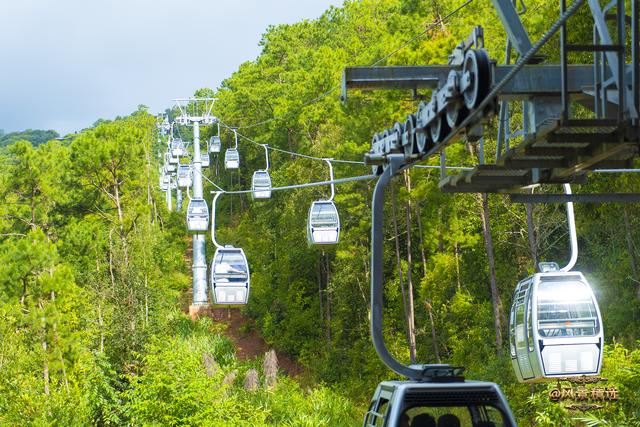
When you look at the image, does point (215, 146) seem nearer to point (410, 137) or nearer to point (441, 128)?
point (410, 137)

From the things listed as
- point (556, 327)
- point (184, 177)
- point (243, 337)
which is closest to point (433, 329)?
point (243, 337)

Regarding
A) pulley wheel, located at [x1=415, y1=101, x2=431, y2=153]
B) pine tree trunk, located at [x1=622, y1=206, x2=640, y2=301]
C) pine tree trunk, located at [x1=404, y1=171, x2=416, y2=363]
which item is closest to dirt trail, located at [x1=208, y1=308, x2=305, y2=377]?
pine tree trunk, located at [x1=404, y1=171, x2=416, y2=363]

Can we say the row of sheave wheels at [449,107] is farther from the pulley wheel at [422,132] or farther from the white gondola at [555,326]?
the white gondola at [555,326]

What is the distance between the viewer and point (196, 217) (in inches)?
1547

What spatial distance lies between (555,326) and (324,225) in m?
8.75

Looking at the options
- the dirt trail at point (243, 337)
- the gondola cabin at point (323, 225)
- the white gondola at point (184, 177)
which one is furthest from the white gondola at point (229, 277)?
the white gondola at point (184, 177)

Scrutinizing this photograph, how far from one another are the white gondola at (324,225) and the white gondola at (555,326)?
7.73m

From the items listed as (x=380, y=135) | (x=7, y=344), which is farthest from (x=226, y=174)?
(x=380, y=135)

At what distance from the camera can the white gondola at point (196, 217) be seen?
1534 inches

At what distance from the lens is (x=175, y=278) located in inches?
2101

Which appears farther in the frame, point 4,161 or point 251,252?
point 4,161

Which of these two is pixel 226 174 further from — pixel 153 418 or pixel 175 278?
pixel 153 418

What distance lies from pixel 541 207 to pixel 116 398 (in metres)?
12.7

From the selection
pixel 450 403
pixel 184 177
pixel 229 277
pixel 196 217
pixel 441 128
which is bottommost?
pixel 450 403
